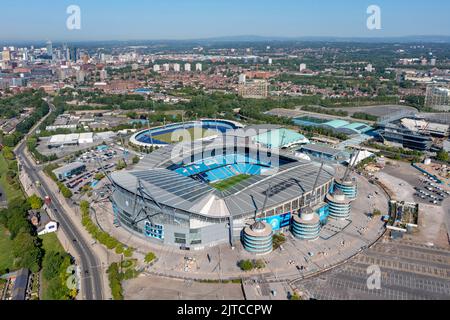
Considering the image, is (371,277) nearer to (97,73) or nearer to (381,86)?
(381,86)

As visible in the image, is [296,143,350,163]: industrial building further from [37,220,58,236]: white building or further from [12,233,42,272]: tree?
[12,233,42,272]: tree

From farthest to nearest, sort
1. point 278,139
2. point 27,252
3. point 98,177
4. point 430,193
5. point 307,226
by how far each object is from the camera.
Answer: point 278,139, point 98,177, point 430,193, point 307,226, point 27,252

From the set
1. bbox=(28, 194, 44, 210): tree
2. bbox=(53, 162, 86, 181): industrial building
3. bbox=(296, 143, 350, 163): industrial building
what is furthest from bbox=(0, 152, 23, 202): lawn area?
bbox=(296, 143, 350, 163): industrial building

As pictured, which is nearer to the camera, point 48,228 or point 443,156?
point 48,228

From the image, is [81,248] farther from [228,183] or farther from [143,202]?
[228,183]

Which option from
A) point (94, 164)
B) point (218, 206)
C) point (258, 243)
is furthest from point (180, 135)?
point (258, 243)

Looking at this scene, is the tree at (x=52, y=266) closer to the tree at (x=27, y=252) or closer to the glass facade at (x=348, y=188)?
the tree at (x=27, y=252)

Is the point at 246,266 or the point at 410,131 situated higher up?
the point at 410,131
